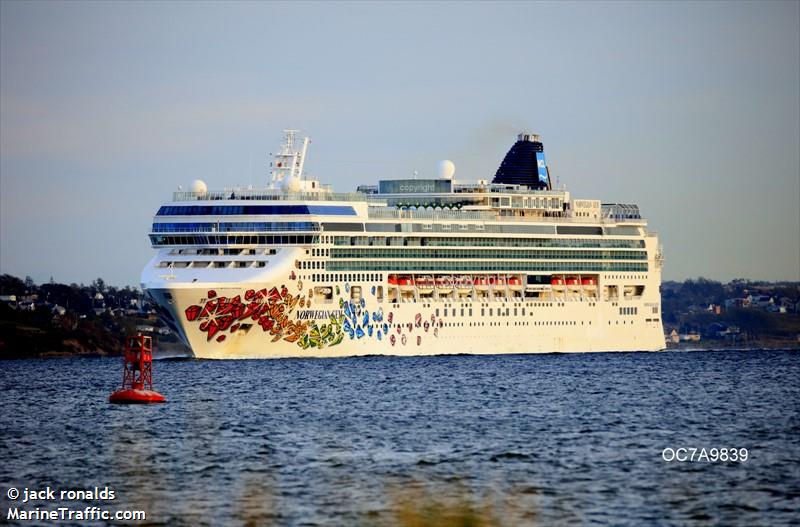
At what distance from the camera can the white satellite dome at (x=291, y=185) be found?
99062mm

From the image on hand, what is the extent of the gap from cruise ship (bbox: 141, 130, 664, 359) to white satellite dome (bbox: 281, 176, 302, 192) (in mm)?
113

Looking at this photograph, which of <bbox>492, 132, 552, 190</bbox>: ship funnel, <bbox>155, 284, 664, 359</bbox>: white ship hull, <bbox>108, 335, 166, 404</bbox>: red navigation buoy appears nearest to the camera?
<bbox>108, 335, 166, 404</bbox>: red navigation buoy

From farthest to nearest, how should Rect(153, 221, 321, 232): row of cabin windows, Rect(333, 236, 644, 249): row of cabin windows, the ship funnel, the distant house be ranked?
the distant house
the ship funnel
Rect(333, 236, 644, 249): row of cabin windows
Rect(153, 221, 321, 232): row of cabin windows

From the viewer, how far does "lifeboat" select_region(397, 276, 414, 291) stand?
10250 cm

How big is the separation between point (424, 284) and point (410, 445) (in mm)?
53299

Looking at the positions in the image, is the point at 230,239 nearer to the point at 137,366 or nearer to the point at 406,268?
the point at 406,268

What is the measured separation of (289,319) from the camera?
9425 cm

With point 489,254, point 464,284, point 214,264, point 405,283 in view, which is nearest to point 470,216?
point 489,254

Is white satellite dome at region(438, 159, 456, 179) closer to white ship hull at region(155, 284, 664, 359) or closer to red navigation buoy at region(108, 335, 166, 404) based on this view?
white ship hull at region(155, 284, 664, 359)

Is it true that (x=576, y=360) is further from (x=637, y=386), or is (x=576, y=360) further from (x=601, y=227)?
(x=637, y=386)

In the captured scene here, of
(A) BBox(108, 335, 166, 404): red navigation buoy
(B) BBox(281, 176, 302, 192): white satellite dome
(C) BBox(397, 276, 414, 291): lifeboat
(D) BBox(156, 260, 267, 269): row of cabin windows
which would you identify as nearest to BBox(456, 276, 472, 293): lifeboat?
(C) BBox(397, 276, 414, 291): lifeboat

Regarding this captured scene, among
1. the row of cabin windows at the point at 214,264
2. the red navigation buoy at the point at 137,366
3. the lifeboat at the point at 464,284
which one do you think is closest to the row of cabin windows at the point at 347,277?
the row of cabin windows at the point at 214,264

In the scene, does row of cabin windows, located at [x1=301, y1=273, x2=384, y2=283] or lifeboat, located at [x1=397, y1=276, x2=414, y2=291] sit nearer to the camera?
row of cabin windows, located at [x1=301, y1=273, x2=384, y2=283]

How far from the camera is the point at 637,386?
76938 mm
